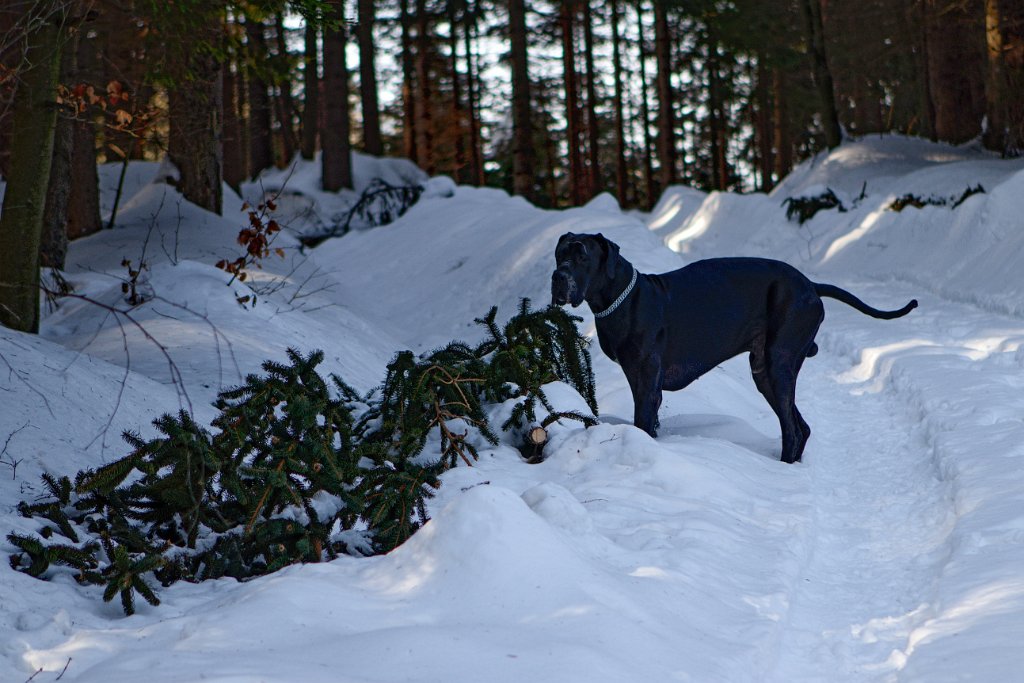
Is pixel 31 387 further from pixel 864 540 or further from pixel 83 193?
pixel 83 193

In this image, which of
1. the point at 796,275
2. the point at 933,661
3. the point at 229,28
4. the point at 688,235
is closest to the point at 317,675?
the point at 933,661

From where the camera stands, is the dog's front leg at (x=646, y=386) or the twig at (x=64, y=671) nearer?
the twig at (x=64, y=671)

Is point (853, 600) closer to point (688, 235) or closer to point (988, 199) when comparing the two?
point (988, 199)

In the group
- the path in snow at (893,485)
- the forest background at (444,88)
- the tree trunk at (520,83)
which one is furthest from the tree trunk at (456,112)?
the path in snow at (893,485)

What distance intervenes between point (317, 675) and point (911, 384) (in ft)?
20.6

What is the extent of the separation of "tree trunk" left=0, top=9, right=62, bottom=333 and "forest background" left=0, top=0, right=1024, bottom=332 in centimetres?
1

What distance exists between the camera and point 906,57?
32.4 metres

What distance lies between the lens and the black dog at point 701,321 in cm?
625

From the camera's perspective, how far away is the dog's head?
6004mm

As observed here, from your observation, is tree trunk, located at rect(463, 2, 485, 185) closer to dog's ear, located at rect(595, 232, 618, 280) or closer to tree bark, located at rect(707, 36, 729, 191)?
tree bark, located at rect(707, 36, 729, 191)

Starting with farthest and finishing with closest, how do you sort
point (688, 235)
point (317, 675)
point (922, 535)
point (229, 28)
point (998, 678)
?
point (688, 235)
point (229, 28)
point (922, 535)
point (998, 678)
point (317, 675)

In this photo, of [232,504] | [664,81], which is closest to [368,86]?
[664,81]

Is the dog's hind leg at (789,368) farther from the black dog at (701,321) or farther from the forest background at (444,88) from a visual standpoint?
the forest background at (444,88)

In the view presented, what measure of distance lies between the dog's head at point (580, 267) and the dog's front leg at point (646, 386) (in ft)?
1.81
